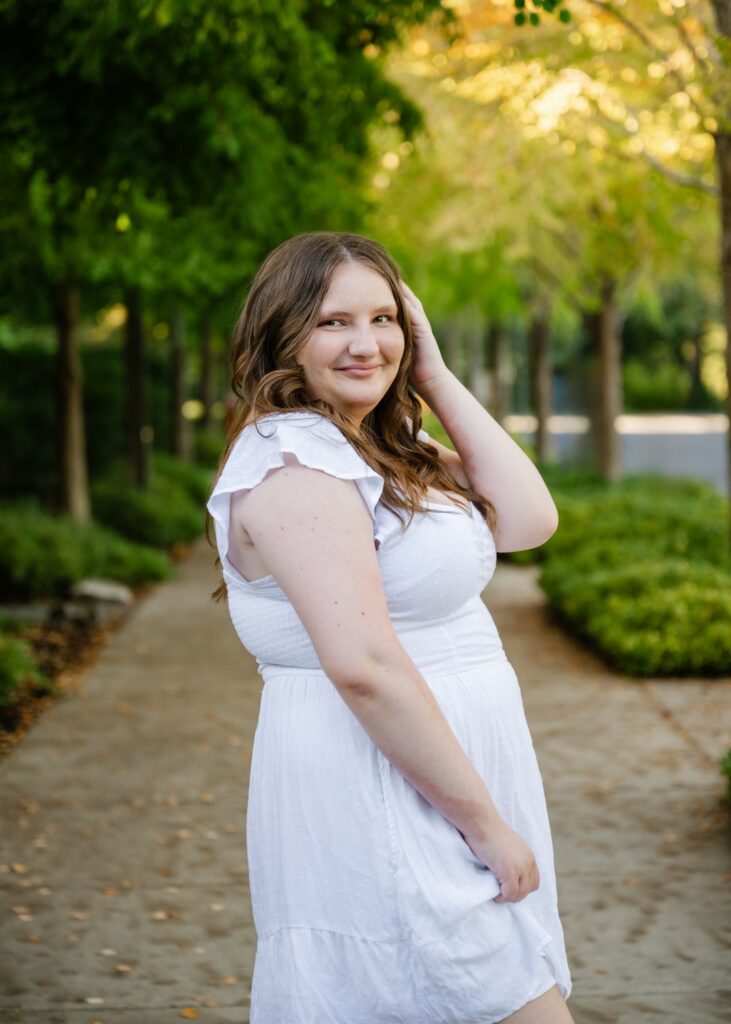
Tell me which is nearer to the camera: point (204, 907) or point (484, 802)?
point (484, 802)

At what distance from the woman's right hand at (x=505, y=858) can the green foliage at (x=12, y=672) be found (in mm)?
Result: 5717

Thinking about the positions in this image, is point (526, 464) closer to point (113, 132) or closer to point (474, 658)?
point (474, 658)

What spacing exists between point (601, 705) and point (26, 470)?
10.9m

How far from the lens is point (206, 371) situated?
25172 mm

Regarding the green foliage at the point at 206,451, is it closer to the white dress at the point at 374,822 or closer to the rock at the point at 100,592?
the rock at the point at 100,592

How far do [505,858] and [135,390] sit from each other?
14252 millimetres

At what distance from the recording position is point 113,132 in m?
6.29

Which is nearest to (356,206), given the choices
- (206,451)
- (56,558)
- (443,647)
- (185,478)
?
(56,558)

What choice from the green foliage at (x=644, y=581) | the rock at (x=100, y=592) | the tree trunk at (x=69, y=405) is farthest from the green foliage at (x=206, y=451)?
the rock at (x=100, y=592)

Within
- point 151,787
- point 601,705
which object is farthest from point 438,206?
point 151,787

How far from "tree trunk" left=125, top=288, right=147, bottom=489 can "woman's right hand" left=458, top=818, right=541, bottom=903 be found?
1416cm

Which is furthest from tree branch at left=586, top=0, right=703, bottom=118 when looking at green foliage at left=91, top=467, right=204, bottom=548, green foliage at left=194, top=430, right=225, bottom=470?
green foliage at left=194, top=430, right=225, bottom=470

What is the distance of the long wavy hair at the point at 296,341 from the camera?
210 centimetres

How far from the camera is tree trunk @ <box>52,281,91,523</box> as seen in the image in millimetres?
12789
